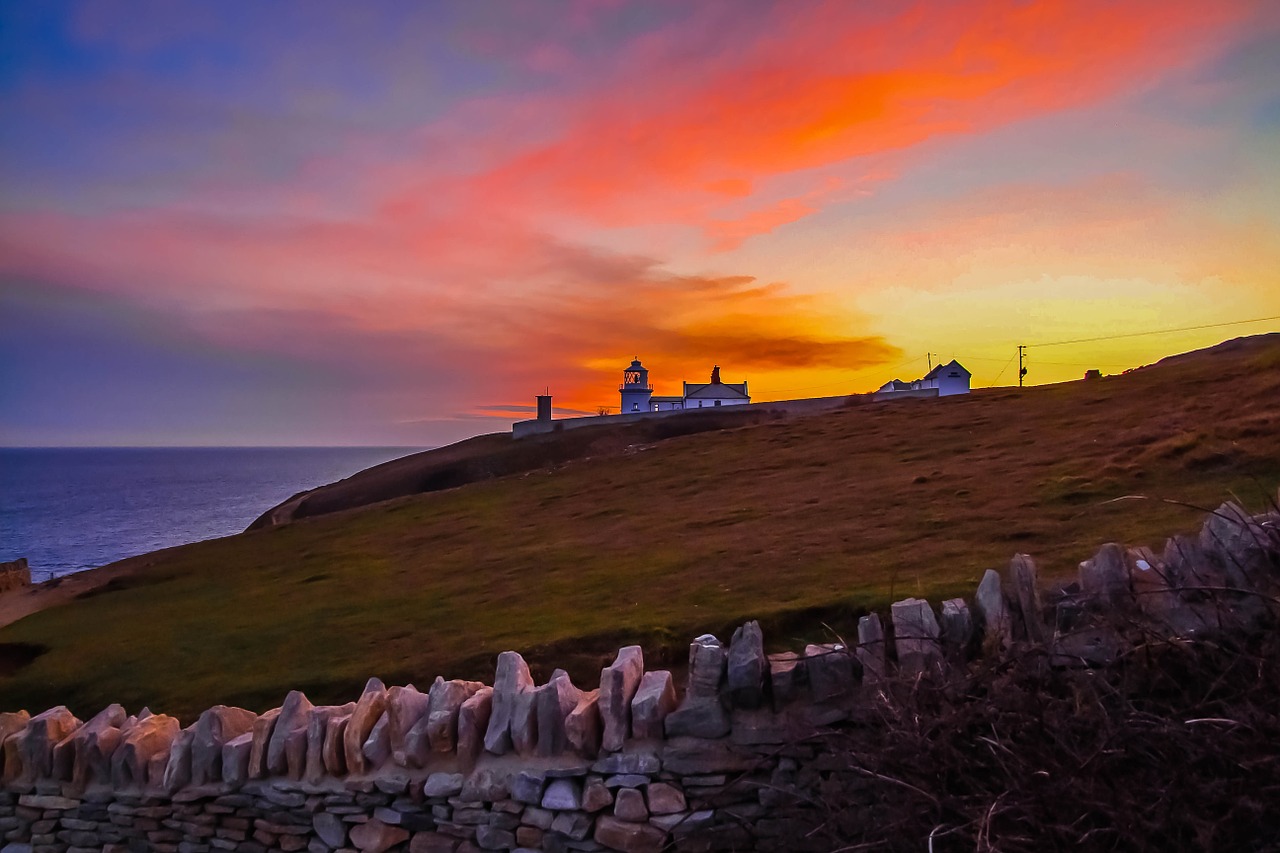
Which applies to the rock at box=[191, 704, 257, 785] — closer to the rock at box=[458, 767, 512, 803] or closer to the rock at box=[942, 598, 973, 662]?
the rock at box=[458, 767, 512, 803]

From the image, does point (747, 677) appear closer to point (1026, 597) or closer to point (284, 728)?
point (1026, 597)

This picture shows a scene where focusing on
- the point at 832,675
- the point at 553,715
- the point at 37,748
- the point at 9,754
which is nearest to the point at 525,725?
the point at 553,715

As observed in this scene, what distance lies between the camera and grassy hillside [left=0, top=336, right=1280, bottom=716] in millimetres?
10875

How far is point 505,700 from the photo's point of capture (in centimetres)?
625

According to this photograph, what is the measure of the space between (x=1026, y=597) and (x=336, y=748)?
5254mm

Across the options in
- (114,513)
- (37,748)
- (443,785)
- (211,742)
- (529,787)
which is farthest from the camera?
(114,513)

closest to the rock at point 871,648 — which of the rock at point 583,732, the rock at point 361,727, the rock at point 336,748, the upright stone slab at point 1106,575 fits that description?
the upright stone slab at point 1106,575

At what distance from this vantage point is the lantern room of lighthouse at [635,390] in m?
59.7

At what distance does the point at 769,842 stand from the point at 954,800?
6.40ft

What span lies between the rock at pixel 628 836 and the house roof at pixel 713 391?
56.0 meters

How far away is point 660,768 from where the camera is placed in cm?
560

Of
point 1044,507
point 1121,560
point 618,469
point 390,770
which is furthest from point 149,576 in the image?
point 1121,560

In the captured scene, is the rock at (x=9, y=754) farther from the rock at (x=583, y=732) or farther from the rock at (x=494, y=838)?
the rock at (x=583, y=732)

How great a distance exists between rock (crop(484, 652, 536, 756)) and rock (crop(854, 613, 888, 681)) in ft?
8.18
